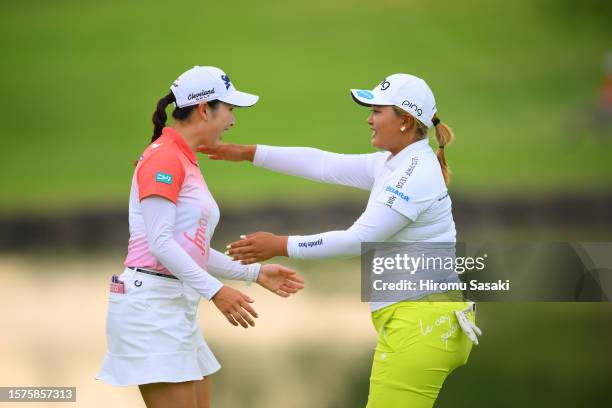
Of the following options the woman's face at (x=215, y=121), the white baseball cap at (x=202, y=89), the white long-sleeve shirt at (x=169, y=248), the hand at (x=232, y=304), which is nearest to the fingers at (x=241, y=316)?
the hand at (x=232, y=304)

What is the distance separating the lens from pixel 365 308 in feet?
31.9

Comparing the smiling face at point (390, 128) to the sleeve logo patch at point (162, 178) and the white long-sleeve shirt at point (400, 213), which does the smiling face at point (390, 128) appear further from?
the sleeve logo patch at point (162, 178)

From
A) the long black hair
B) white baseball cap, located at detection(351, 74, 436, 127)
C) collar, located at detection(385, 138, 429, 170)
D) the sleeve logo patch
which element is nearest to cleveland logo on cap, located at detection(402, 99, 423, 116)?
white baseball cap, located at detection(351, 74, 436, 127)

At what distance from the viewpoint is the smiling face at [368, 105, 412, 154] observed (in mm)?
4633

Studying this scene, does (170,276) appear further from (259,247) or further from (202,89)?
(202,89)

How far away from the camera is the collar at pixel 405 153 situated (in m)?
4.61

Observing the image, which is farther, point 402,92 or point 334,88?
point 334,88

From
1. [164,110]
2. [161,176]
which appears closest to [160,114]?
[164,110]

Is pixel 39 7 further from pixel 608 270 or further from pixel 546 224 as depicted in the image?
pixel 608 270

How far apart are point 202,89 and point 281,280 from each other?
0.87m

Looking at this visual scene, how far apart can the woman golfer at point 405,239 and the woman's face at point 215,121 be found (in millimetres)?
436

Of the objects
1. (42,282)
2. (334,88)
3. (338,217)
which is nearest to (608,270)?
(42,282)

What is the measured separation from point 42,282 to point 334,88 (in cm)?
648

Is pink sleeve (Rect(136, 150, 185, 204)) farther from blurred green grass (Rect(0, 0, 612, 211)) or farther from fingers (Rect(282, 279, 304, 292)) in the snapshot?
blurred green grass (Rect(0, 0, 612, 211))
